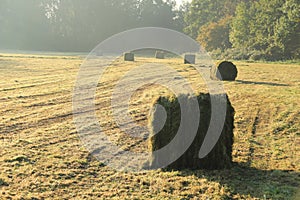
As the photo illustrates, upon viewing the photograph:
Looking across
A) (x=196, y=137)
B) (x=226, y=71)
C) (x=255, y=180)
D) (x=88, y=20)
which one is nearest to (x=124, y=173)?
(x=196, y=137)

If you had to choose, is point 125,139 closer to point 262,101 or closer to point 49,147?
point 49,147

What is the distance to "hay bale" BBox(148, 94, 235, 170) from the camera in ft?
21.6

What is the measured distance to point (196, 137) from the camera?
6621 mm

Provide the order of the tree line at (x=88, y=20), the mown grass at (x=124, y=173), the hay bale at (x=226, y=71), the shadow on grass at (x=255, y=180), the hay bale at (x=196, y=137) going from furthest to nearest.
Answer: the tree line at (x=88, y=20)
the hay bale at (x=226, y=71)
the hay bale at (x=196, y=137)
the mown grass at (x=124, y=173)
the shadow on grass at (x=255, y=180)

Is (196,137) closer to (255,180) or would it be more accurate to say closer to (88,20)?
(255,180)

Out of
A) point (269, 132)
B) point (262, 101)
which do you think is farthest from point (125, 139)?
point (262, 101)

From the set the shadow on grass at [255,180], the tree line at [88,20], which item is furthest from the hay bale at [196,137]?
the tree line at [88,20]

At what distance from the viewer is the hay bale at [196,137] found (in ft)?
21.6

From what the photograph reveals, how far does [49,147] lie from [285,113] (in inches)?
284

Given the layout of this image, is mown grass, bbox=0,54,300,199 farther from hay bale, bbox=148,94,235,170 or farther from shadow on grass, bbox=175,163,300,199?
hay bale, bbox=148,94,235,170

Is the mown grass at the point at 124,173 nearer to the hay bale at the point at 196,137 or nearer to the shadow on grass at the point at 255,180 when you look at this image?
the shadow on grass at the point at 255,180

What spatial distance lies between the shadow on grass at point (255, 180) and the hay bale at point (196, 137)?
161mm

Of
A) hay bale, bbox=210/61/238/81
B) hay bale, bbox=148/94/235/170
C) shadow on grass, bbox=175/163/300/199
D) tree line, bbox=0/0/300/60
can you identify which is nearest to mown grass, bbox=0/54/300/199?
shadow on grass, bbox=175/163/300/199

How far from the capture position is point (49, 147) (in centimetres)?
805
